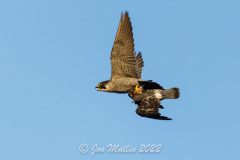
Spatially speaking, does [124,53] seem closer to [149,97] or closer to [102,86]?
[149,97]

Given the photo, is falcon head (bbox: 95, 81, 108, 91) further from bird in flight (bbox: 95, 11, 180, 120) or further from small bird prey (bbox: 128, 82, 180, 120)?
small bird prey (bbox: 128, 82, 180, 120)

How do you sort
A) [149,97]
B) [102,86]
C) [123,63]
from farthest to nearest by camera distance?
[102,86] → [123,63] → [149,97]

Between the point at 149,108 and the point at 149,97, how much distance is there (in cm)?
51

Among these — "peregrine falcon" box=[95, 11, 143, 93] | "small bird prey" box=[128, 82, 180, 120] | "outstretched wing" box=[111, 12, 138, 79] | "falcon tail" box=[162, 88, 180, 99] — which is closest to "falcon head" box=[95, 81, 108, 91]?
"peregrine falcon" box=[95, 11, 143, 93]

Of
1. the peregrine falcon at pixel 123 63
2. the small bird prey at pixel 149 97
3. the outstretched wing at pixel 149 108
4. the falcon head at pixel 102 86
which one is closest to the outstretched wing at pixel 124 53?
the peregrine falcon at pixel 123 63

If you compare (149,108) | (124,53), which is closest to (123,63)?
(124,53)

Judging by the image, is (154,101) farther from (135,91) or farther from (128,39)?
(128,39)

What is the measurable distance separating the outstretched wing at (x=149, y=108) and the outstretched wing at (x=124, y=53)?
60.4 inches

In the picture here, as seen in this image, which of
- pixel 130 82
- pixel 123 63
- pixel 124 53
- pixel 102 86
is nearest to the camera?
pixel 124 53

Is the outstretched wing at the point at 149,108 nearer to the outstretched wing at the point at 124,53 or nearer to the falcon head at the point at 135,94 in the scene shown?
the falcon head at the point at 135,94

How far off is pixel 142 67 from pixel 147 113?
4638 millimetres

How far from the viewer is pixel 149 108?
17781mm

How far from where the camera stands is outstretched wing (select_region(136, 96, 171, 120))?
17.7 meters

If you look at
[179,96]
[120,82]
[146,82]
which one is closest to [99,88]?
[120,82]
